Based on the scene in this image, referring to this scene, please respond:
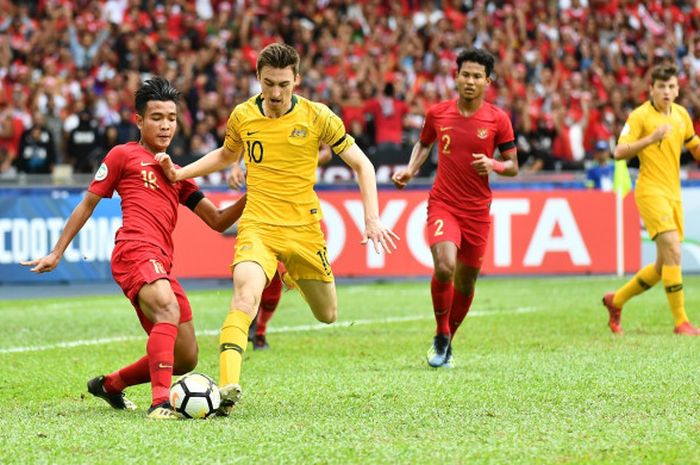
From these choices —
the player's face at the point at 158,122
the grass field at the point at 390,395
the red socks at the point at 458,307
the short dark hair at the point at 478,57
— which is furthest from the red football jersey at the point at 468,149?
the player's face at the point at 158,122

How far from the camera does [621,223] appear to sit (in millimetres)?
20656

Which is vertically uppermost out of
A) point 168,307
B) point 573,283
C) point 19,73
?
point 19,73

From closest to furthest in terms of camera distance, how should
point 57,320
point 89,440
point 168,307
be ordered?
point 89,440
point 168,307
point 57,320

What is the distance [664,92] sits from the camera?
12.5 meters

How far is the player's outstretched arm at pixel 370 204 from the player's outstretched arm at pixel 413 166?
209 cm

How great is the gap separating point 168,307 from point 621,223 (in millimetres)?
14016

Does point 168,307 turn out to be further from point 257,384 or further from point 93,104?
point 93,104

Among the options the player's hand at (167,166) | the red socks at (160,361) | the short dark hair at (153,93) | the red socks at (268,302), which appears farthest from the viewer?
the red socks at (268,302)

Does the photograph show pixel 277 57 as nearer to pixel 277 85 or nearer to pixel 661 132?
pixel 277 85

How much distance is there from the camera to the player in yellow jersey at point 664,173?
41.3ft

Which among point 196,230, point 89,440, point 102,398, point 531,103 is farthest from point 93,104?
point 89,440

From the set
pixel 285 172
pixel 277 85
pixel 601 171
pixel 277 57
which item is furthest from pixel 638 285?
pixel 601 171

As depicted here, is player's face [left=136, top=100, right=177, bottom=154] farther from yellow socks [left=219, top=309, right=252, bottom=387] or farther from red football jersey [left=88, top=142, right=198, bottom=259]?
yellow socks [left=219, top=309, right=252, bottom=387]

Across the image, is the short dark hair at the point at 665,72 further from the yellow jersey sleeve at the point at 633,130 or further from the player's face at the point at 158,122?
the player's face at the point at 158,122
